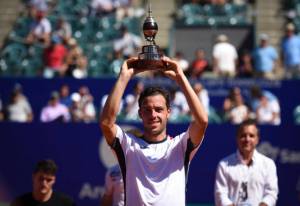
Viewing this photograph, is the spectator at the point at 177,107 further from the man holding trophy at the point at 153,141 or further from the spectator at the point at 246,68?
the man holding trophy at the point at 153,141

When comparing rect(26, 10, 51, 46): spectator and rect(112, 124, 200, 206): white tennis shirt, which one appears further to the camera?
rect(26, 10, 51, 46): spectator

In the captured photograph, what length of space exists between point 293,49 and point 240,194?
1019cm

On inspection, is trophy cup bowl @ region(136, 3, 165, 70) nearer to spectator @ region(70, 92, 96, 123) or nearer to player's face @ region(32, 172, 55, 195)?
player's face @ region(32, 172, 55, 195)

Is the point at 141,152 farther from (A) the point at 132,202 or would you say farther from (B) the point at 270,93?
(B) the point at 270,93

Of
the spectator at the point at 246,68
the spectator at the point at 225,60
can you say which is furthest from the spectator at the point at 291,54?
the spectator at the point at 225,60

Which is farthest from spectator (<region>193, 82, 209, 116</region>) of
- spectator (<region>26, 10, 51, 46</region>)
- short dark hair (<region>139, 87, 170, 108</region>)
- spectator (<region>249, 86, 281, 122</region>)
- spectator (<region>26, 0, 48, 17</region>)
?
short dark hair (<region>139, 87, 170, 108</region>)

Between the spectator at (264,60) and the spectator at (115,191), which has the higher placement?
the spectator at (264,60)

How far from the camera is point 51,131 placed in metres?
13.3

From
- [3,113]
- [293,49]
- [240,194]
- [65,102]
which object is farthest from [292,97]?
[240,194]

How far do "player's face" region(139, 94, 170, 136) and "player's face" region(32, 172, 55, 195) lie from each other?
2.29 m

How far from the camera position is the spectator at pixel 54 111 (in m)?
15.6

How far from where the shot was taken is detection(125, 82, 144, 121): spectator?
1522 centimetres

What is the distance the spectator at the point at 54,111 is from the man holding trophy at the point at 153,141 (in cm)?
1015

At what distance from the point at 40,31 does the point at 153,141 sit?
49.0ft
